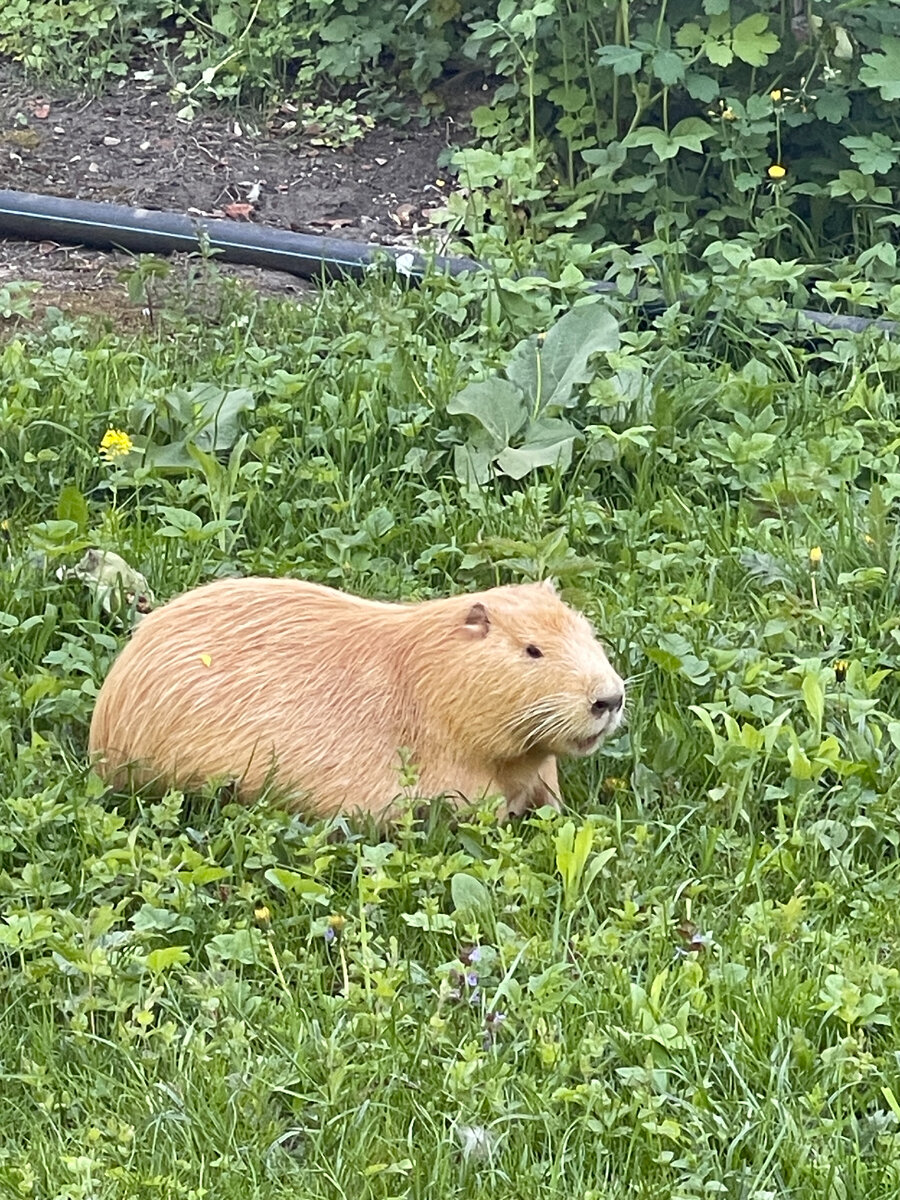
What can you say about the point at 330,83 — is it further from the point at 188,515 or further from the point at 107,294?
the point at 188,515

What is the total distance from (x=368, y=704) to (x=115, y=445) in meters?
1.15

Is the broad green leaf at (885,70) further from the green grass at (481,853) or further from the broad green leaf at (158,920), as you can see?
the broad green leaf at (158,920)

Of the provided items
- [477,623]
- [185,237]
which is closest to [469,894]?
[477,623]

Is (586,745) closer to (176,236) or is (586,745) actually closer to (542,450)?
(542,450)

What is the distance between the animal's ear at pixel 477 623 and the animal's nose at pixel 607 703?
219 millimetres

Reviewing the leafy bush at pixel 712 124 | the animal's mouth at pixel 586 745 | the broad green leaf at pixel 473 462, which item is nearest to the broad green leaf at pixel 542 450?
the broad green leaf at pixel 473 462

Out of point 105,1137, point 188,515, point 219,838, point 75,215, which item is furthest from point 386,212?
point 105,1137

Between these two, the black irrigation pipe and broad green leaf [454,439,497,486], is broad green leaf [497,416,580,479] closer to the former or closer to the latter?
broad green leaf [454,439,497,486]

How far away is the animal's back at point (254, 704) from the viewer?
8.92 ft

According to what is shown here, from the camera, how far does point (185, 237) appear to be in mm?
4844

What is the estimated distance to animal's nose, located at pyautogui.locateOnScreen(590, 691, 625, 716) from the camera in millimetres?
2635

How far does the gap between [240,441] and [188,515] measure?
0.32m

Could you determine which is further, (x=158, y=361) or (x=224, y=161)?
(x=224, y=161)

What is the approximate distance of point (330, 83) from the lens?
233 inches
